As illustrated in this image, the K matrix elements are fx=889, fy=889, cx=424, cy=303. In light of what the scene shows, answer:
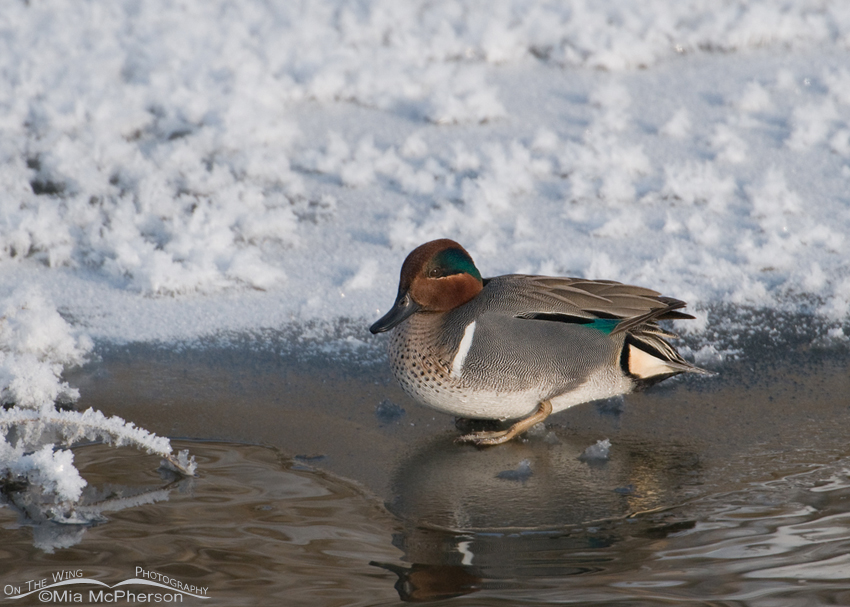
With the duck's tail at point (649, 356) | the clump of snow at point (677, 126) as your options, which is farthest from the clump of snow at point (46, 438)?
the clump of snow at point (677, 126)

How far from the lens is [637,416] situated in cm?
336

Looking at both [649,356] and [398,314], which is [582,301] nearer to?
[649,356]

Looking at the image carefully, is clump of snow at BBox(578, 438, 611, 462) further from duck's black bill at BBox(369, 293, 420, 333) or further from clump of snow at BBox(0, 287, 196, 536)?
clump of snow at BBox(0, 287, 196, 536)

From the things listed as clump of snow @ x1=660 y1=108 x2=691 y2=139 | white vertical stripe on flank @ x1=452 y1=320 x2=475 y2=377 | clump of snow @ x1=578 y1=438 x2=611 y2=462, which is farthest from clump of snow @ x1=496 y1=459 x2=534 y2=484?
clump of snow @ x1=660 y1=108 x2=691 y2=139

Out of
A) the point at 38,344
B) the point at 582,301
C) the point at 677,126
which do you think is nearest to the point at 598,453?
the point at 582,301

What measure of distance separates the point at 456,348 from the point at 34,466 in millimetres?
1402

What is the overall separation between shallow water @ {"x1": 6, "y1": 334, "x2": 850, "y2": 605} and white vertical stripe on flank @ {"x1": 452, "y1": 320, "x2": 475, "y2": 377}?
31cm

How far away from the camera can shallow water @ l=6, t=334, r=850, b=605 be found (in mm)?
2344

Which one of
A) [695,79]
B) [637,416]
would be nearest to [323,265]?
[637,416]

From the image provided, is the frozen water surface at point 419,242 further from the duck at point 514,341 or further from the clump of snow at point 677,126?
the duck at point 514,341

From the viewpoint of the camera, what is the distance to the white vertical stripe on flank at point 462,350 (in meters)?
3.11

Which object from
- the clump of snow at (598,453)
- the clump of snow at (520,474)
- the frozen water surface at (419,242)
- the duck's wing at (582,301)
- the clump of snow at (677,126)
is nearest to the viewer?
the frozen water surface at (419,242)

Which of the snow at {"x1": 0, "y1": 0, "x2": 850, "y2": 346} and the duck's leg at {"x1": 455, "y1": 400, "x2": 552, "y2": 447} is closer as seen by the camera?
the duck's leg at {"x1": 455, "y1": 400, "x2": 552, "y2": 447}

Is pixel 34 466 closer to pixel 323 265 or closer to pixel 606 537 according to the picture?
pixel 606 537
